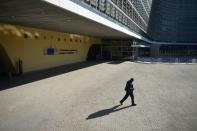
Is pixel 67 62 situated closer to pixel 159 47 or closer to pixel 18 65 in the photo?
pixel 18 65

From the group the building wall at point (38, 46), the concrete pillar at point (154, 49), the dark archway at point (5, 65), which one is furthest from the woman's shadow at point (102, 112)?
the concrete pillar at point (154, 49)

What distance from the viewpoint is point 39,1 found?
1116 centimetres

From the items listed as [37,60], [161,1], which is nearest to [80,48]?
[37,60]

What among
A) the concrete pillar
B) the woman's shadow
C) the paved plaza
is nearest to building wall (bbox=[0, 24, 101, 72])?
the paved plaza

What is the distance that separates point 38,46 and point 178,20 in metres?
65.0

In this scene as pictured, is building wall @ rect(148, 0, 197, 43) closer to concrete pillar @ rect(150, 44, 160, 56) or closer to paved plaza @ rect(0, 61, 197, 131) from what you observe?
concrete pillar @ rect(150, 44, 160, 56)

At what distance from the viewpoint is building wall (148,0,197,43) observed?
3132 inches

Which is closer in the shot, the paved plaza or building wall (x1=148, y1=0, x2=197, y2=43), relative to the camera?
the paved plaza

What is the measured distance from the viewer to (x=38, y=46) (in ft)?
82.0

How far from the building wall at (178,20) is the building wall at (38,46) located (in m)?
49.8

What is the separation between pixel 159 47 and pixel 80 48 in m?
44.5

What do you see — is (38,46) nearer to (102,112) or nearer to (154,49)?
(102,112)

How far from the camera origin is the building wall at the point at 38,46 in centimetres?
2064

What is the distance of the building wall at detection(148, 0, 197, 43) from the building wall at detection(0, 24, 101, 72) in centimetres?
4982
